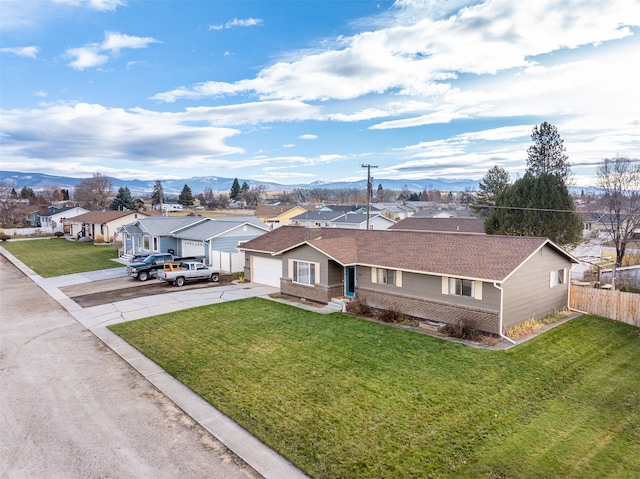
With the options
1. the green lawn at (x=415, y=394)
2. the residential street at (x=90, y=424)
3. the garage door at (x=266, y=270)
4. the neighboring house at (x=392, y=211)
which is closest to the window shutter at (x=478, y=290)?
the green lawn at (x=415, y=394)

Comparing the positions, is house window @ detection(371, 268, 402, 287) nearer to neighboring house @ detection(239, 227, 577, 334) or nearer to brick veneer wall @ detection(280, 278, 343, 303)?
neighboring house @ detection(239, 227, 577, 334)

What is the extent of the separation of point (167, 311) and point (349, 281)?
31.9ft

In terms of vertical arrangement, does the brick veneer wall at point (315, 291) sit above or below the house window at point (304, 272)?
below

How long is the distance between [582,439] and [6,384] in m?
16.1

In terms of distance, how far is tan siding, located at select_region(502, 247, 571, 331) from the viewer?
16484 mm

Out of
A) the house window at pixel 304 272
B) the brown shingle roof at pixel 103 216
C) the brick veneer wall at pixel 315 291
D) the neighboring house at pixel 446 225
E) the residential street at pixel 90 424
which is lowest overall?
the residential street at pixel 90 424

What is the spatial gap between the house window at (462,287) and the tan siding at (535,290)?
1296mm

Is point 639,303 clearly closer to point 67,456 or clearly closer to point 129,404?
point 129,404

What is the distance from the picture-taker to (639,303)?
58.4ft

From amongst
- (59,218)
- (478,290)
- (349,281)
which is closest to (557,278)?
(478,290)

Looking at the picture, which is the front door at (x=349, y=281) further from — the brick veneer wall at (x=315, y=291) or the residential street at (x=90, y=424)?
the residential street at (x=90, y=424)

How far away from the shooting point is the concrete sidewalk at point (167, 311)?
8.61m

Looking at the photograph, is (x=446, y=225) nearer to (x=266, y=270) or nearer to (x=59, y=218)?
(x=266, y=270)

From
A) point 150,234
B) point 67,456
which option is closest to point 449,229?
point 150,234
